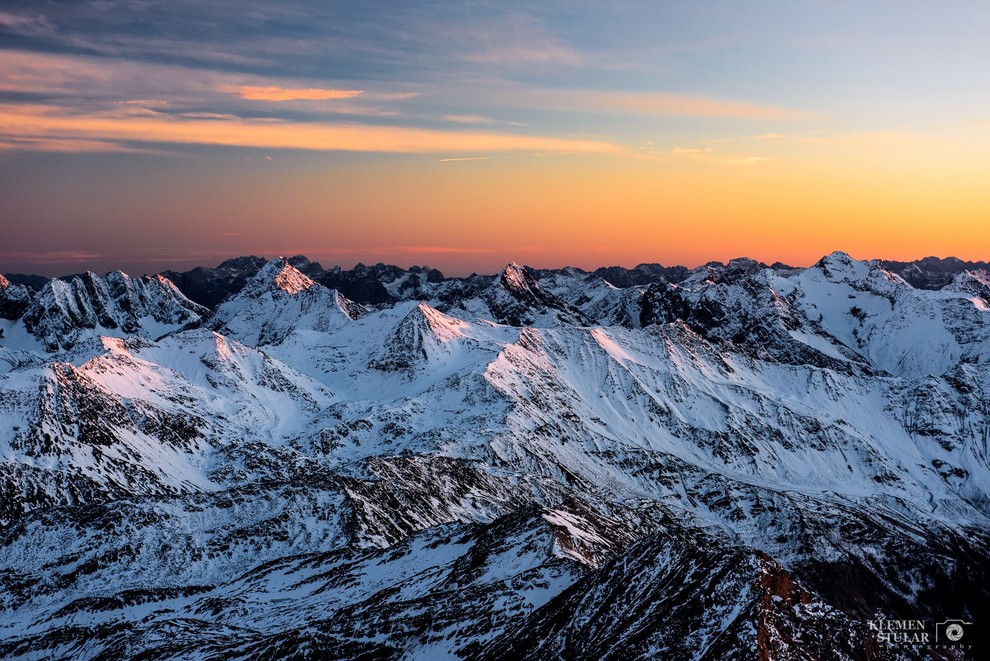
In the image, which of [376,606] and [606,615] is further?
[376,606]

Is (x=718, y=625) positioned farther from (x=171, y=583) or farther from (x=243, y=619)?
(x=171, y=583)

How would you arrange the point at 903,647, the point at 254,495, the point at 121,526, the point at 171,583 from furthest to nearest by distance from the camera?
1. the point at 254,495
2. the point at 121,526
3. the point at 171,583
4. the point at 903,647

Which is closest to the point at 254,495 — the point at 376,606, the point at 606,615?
the point at 376,606

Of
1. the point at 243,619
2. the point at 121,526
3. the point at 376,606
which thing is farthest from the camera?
the point at 121,526

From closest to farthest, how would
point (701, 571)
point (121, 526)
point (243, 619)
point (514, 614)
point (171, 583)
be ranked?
point (701, 571) → point (514, 614) → point (243, 619) → point (171, 583) → point (121, 526)

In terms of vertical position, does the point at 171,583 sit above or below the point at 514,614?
below

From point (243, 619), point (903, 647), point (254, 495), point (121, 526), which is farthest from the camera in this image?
point (254, 495)

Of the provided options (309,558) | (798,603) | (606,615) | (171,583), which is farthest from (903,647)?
(171,583)

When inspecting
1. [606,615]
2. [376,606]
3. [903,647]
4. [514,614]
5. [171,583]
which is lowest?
[171,583]

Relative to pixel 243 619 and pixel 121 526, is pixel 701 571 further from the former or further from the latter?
pixel 121 526
